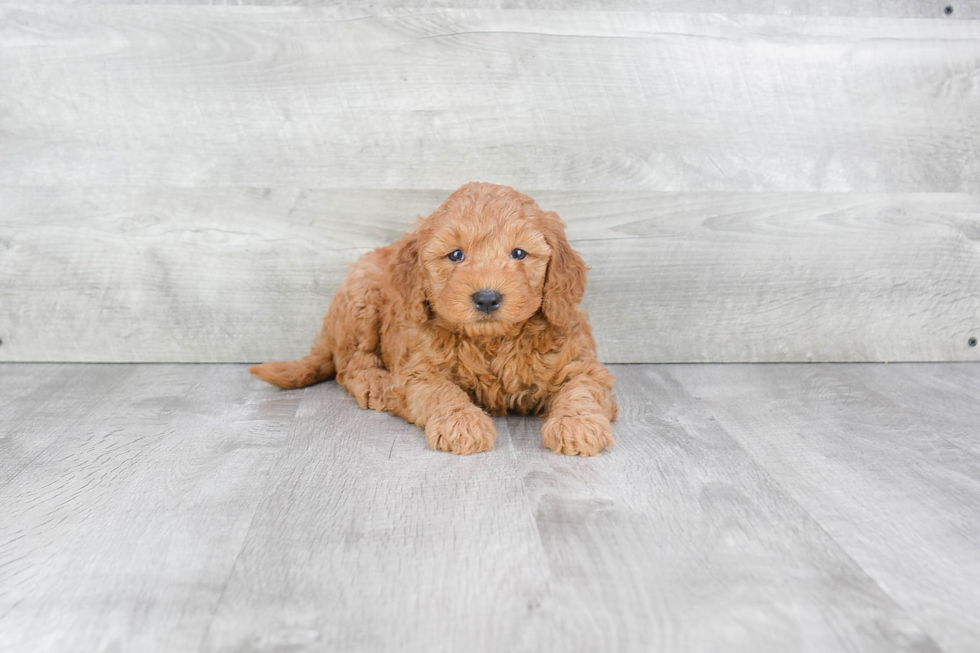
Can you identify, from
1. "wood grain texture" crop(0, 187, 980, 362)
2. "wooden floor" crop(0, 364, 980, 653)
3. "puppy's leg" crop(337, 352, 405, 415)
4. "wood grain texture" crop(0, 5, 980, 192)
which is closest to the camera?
"wooden floor" crop(0, 364, 980, 653)

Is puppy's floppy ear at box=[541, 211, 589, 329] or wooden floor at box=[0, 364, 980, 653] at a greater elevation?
puppy's floppy ear at box=[541, 211, 589, 329]

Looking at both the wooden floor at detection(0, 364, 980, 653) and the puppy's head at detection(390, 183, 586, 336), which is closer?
the wooden floor at detection(0, 364, 980, 653)

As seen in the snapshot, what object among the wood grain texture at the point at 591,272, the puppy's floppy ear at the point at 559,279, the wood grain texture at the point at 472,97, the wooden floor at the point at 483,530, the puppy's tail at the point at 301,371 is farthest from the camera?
the wood grain texture at the point at 591,272

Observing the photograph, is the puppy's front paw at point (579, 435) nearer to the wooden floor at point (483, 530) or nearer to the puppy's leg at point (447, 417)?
the wooden floor at point (483, 530)

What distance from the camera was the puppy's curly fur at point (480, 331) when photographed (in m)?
2.16

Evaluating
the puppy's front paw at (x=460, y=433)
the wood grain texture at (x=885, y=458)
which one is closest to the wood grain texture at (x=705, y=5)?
the wood grain texture at (x=885, y=458)

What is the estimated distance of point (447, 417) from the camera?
7.23ft

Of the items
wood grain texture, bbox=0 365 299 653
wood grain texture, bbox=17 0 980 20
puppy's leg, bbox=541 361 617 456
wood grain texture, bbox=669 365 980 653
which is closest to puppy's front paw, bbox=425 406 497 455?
puppy's leg, bbox=541 361 617 456

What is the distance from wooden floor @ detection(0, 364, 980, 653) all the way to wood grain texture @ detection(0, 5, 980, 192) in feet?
2.96

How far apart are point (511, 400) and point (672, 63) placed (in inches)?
56.5

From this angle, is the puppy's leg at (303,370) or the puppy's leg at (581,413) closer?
the puppy's leg at (581,413)

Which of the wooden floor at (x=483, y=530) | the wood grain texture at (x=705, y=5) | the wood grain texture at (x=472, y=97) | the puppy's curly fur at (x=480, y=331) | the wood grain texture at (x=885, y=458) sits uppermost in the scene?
the wood grain texture at (x=705, y=5)

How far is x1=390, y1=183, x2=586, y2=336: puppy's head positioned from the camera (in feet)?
7.00

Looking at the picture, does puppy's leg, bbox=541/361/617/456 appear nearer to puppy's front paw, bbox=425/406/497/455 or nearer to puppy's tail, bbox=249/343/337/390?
puppy's front paw, bbox=425/406/497/455
